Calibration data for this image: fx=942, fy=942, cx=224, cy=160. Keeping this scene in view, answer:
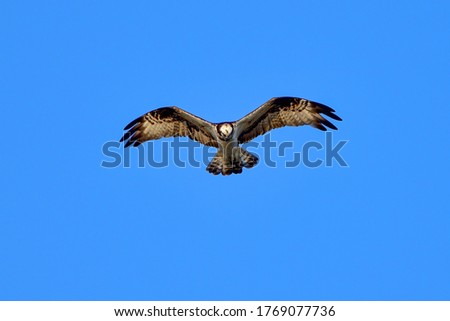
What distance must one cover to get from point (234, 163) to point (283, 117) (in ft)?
4.39

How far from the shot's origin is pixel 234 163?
18.6 meters

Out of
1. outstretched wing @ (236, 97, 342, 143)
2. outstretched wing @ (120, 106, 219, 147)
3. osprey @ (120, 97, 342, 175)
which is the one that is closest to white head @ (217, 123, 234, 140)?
osprey @ (120, 97, 342, 175)

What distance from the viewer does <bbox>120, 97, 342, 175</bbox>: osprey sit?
18078mm

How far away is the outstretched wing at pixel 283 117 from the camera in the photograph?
1809cm

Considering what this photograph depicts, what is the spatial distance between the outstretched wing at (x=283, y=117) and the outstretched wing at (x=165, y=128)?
2.49 feet

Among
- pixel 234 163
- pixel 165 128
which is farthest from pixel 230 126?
pixel 165 128

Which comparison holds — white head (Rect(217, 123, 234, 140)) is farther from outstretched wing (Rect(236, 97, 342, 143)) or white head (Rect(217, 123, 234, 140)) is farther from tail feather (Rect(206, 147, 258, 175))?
tail feather (Rect(206, 147, 258, 175))

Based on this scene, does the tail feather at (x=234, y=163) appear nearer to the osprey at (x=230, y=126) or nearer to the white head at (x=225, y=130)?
the osprey at (x=230, y=126)

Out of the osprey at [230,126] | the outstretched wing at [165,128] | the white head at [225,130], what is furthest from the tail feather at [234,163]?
the white head at [225,130]

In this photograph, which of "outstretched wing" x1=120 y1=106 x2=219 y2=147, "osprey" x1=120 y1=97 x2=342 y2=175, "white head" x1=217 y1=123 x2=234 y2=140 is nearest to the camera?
"white head" x1=217 y1=123 x2=234 y2=140

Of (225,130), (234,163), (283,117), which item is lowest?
(234,163)

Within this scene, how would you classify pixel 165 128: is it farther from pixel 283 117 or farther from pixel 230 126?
pixel 283 117
